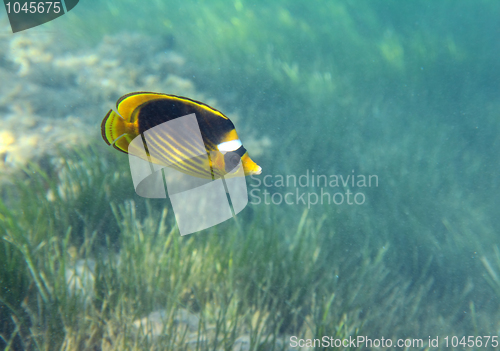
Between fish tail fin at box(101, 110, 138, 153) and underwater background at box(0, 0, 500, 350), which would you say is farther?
underwater background at box(0, 0, 500, 350)

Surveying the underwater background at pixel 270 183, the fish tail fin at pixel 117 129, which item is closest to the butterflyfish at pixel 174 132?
the fish tail fin at pixel 117 129

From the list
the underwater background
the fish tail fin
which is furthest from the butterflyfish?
the underwater background

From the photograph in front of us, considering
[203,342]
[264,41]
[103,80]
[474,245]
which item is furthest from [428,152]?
[103,80]

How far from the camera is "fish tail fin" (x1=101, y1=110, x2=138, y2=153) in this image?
35.7 inches

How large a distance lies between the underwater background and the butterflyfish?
2.36 feet

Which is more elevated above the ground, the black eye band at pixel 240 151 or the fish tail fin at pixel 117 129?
the fish tail fin at pixel 117 129

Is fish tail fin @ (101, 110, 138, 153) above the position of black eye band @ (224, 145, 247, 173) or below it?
above

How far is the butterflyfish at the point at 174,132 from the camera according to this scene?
90 centimetres

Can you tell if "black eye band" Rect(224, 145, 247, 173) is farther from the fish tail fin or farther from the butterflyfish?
the fish tail fin

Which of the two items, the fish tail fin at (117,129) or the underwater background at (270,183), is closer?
the fish tail fin at (117,129)

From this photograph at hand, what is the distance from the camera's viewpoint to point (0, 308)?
1.17 metres

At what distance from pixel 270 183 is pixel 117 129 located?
2183 mm

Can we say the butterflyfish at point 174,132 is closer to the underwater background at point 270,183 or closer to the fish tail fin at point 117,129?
the fish tail fin at point 117,129

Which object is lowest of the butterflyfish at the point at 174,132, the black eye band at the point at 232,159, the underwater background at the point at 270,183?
the underwater background at the point at 270,183
